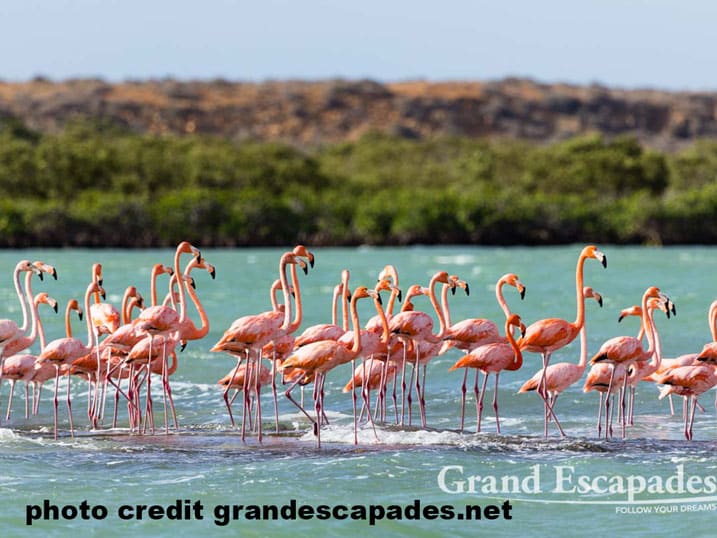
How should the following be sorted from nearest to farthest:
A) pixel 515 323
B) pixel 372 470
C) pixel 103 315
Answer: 1. pixel 372 470
2. pixel 515 323
3. pixel 103 315

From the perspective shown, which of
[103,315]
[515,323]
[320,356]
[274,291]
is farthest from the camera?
[274,291]

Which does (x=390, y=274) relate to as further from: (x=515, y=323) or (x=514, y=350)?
(x=514, y=350)

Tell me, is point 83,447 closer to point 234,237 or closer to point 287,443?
point 287,443

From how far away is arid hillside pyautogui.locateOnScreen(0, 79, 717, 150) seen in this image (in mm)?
102438

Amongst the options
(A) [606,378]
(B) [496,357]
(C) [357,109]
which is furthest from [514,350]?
(C) [357,109]

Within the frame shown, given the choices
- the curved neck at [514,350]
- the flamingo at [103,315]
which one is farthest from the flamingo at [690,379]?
the flamingo at [103,315]

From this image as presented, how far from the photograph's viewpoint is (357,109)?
10762 cm

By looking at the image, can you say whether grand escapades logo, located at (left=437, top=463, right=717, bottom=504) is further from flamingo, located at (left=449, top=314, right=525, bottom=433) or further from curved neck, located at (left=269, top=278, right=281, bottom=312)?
curved neck, located at (left=269, top=278, right=281, bottom=312)

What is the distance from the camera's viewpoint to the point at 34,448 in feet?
35.8

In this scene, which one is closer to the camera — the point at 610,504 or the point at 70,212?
the point at 610,504

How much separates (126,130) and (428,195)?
37632 millimetres

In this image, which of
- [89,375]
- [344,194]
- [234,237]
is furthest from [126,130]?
[89,375]

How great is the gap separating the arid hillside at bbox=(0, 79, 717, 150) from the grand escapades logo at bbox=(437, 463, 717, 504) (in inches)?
3520

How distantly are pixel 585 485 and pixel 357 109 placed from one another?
99248mm
